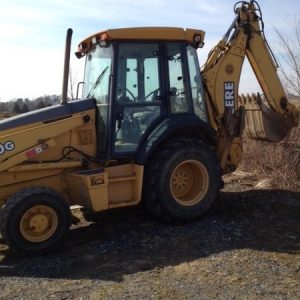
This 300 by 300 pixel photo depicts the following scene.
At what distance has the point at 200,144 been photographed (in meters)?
6.79

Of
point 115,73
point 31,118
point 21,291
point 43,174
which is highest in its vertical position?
point 115,73

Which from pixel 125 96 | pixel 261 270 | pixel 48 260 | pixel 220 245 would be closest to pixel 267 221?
pixel 220 245

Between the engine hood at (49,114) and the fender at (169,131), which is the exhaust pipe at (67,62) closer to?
the engine hood at (49,114)

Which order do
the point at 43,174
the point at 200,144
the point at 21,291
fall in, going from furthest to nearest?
1. the point at 200,144
2. the point at 43,174
3. the point at 21,291

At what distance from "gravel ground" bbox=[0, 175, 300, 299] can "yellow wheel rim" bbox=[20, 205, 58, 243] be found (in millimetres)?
256

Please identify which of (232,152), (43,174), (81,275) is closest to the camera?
(81,275)

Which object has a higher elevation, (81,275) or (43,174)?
(43,174)

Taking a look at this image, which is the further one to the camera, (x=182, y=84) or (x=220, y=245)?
(x=182, y=84)

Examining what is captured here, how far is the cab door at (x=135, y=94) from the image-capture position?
6395 millimetres

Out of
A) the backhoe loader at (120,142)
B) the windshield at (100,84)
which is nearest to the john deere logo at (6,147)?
the backhoe loader at (120,142)

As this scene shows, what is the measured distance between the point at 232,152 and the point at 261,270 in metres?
2.73

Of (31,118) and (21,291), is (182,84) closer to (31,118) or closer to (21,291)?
(31,118)

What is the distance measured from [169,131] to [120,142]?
65 cm

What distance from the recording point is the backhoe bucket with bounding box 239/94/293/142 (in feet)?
26.1
